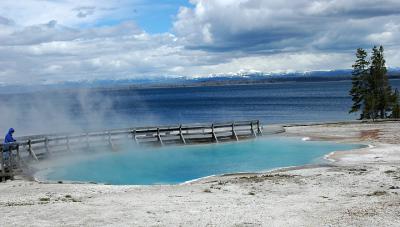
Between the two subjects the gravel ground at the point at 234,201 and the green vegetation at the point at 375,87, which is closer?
the gravel ground at the point at 234,201

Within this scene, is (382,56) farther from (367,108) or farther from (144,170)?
(144,170)

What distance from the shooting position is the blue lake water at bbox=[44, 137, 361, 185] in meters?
22.8

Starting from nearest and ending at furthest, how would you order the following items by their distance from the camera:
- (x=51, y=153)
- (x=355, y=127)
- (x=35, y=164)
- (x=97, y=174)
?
1. (x=97, y=174)
2. (x=35, y=164)
3. (x=51, y=153)
4. (x=355, y=127)

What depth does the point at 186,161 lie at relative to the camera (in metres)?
26.7

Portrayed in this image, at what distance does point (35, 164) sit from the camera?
2561 centimetres

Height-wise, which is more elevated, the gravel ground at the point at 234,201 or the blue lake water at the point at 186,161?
the gravel ground at the point at 234,201

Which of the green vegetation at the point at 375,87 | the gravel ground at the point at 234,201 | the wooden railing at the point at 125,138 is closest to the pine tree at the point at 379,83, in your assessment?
the green vegetation at the point at 375,87

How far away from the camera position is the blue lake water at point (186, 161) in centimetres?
2278

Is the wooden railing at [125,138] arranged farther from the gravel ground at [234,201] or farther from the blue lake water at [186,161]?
the gravel ground at [234,201]

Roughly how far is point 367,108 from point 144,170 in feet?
124

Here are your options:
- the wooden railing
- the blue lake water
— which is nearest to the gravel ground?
the blue lake water

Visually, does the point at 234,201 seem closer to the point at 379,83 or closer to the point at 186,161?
the point at 186,161

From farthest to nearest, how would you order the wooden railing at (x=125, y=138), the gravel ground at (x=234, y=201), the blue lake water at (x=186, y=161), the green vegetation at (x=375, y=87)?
the green vegetation at (x=375, y=87) < the wooden railing at (x=125, y=138) < the blue lake water at (x=186, y=161) < the gravel ground at (x=234, y=201)

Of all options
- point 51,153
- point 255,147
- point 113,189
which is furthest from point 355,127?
point 113,189
